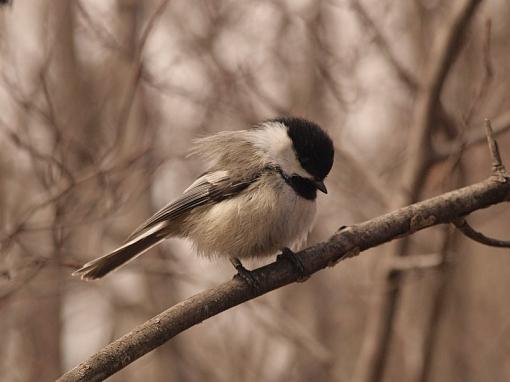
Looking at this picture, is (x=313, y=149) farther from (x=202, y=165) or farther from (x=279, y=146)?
(x=202, y=165)

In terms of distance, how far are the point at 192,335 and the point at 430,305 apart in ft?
11.4

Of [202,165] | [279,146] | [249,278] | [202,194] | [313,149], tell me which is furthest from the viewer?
[202,165]

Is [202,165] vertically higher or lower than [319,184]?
higher

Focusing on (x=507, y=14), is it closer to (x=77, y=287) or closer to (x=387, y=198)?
(x=387, y=198)

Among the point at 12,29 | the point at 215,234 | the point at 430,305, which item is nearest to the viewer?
the point at 215,234

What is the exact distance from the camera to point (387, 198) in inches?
179

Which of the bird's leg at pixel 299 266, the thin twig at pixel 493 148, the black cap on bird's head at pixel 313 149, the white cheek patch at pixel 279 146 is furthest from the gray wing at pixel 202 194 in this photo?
the thin twig at pixel 493 148

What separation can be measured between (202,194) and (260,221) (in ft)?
1.55

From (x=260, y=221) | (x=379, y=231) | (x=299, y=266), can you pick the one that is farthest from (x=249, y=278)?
(x=379, y=231)

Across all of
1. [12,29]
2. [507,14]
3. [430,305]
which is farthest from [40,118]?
[507,14]

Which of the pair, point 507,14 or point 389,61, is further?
point 507,14

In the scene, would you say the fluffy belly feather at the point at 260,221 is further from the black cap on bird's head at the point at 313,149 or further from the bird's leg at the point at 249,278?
the bird's leg at the point at 249,278

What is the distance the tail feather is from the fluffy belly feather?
16.2 inches

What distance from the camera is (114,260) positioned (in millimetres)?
3611
